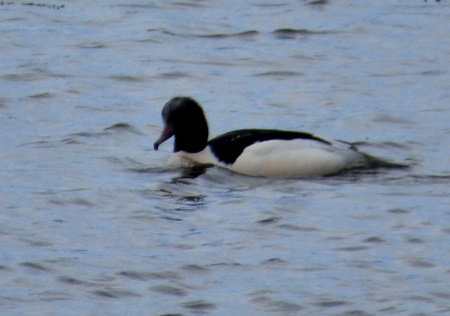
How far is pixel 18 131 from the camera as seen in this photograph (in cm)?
1497

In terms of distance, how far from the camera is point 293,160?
13539mm

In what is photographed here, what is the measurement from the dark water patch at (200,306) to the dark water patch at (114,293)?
0.36 metres

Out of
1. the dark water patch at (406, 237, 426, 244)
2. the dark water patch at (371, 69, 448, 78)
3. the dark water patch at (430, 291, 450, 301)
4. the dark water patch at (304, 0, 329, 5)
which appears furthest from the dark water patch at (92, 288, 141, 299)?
the dark water patch at (304, 0, 329, 5)

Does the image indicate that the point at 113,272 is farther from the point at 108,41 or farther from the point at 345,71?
the point at 108,41

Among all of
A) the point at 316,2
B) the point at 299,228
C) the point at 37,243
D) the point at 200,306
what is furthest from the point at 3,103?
the point at 200,306

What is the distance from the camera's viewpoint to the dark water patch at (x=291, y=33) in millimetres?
19953

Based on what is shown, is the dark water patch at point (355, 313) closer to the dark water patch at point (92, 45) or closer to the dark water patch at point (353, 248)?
the dark water patch at point (353, 248)

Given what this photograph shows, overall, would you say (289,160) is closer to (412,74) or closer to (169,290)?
(169,290)

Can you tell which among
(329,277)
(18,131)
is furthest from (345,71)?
(329,277)

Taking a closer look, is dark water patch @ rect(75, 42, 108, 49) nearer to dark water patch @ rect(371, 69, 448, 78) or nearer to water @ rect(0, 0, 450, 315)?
water @ rect(0, 0, 450, 315)

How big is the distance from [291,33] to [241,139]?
6.62 meters

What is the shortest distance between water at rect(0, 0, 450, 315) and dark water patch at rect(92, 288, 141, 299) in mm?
19

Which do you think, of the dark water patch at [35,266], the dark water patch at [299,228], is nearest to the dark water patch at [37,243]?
the dark water patch at [35,266]

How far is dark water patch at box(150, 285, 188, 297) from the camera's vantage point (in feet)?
32.6
